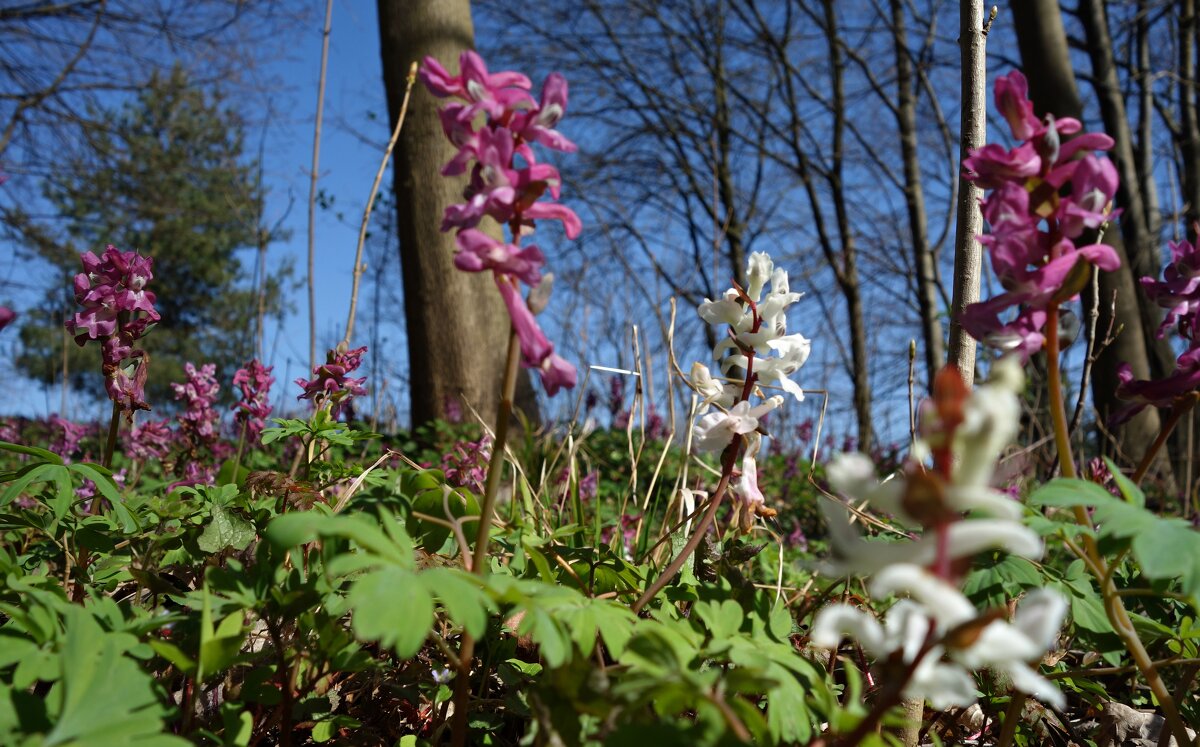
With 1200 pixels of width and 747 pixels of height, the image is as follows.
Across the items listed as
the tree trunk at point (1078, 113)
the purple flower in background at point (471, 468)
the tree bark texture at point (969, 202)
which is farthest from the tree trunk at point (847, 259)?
the tree bark texture at point (969, 202)

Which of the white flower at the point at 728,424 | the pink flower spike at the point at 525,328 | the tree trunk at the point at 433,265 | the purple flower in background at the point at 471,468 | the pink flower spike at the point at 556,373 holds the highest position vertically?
the tree trunk at the point at 433,265

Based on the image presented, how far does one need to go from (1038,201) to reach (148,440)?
3.80 metres

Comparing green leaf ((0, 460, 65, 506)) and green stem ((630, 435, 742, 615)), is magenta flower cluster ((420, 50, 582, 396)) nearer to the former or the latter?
green stem ((630, 435, 742, 615))

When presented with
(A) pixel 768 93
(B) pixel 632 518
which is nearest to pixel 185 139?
(A) pixel 768 93

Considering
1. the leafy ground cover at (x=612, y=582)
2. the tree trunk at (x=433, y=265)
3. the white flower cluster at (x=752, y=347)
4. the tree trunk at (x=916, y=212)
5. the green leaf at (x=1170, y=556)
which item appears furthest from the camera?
the tree trunk at (x=916, y=212)

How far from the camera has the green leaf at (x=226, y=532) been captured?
147 cm

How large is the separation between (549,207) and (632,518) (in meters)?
1.91

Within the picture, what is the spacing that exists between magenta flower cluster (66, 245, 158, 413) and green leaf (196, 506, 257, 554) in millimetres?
587

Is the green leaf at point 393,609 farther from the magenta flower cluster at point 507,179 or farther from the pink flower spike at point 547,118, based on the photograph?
the pink flower spike at point 547,118

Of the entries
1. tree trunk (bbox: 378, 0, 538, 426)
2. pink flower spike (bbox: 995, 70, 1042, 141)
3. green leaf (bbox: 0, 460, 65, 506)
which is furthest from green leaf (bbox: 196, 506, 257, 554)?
Result: tree trunk (bbox: 378, 0, 538, 426)

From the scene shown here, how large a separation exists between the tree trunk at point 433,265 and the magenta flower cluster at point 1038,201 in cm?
516

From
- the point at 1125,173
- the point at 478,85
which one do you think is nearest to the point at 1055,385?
the point at 478,85

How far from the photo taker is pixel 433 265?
6172 mm

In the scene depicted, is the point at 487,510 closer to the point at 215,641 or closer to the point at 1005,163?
the point at 215,641
